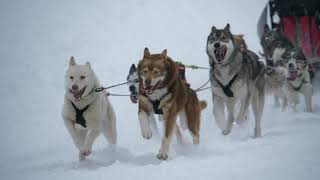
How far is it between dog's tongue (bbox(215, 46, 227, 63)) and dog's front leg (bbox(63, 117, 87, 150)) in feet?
5.71

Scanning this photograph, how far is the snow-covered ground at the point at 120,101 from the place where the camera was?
4.07 meters

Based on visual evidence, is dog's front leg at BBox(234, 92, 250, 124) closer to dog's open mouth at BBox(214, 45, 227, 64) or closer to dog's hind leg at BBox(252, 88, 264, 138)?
dog's hind leg at BBox(252, 88, 264, 138)

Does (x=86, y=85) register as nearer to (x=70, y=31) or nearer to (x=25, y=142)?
(x=25, y=142)

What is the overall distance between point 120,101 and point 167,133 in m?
4.99

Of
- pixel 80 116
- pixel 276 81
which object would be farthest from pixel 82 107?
pixel 276 81

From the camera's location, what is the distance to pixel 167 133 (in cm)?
446

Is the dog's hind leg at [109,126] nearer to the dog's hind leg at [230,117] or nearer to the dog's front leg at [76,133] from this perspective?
the dog's front leg at [76,133]

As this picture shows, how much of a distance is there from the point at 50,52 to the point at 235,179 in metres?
11.2

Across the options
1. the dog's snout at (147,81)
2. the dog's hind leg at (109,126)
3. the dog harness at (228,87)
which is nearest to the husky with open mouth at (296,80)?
the dog harness at (228,87)

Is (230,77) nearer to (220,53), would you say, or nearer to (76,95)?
(220,53)

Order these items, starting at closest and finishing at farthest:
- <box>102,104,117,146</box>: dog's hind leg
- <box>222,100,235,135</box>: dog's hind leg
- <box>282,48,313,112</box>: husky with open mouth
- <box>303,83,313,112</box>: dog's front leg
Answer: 1. <box>102,104,117,146</box>: dog's hind leg
2. <box>222,100,235,135</box>: dog's hind leg
3. <box>303,83,313,112</box>: dog's front leg
4. <box>282,48,313,112</box>: husky with open mouth

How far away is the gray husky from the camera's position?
17.7 ft

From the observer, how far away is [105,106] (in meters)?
4.92

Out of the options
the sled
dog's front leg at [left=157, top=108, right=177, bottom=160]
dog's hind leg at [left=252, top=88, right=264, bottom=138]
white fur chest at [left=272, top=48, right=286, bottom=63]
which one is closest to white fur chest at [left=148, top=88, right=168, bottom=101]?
dog's front leg at [left=157, top=108, right=177, bottom=160]
